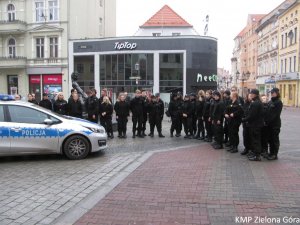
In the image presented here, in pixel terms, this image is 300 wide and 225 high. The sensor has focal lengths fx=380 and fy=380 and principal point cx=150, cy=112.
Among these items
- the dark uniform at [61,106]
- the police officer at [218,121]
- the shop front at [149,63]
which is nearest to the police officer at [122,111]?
the dark uniform at [61,106]

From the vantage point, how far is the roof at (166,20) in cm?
5100

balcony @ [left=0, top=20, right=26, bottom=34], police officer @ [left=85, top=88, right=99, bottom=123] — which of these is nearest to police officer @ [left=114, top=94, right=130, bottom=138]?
police officer @ [left=85, top=88, right=99, bottom=123]

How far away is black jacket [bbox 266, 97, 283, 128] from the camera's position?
924 cm

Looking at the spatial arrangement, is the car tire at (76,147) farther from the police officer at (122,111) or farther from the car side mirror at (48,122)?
the police officer at (122,111)

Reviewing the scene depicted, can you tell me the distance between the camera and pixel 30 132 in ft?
30.0

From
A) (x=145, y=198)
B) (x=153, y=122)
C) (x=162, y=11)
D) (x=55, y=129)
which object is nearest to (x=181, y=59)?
(x=162, y=11)

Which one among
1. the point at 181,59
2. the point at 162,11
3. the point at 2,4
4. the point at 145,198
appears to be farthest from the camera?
the point at 162,11

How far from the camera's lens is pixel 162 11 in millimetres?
53812

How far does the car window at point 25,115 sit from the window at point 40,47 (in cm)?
3256

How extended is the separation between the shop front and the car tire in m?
25.5

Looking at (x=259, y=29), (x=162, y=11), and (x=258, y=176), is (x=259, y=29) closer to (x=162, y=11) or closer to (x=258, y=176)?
(x=162, y=11)

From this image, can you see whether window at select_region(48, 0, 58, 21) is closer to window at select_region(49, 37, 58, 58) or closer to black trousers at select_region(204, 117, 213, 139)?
window at select_region(49, 37, 58, 58)

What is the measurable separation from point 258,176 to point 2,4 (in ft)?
132

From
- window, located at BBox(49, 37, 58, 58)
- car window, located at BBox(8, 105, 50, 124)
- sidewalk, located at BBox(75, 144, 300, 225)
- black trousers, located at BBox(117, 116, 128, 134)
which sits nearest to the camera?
sidewalk, located at BBox(75, 144, 300, 225)
